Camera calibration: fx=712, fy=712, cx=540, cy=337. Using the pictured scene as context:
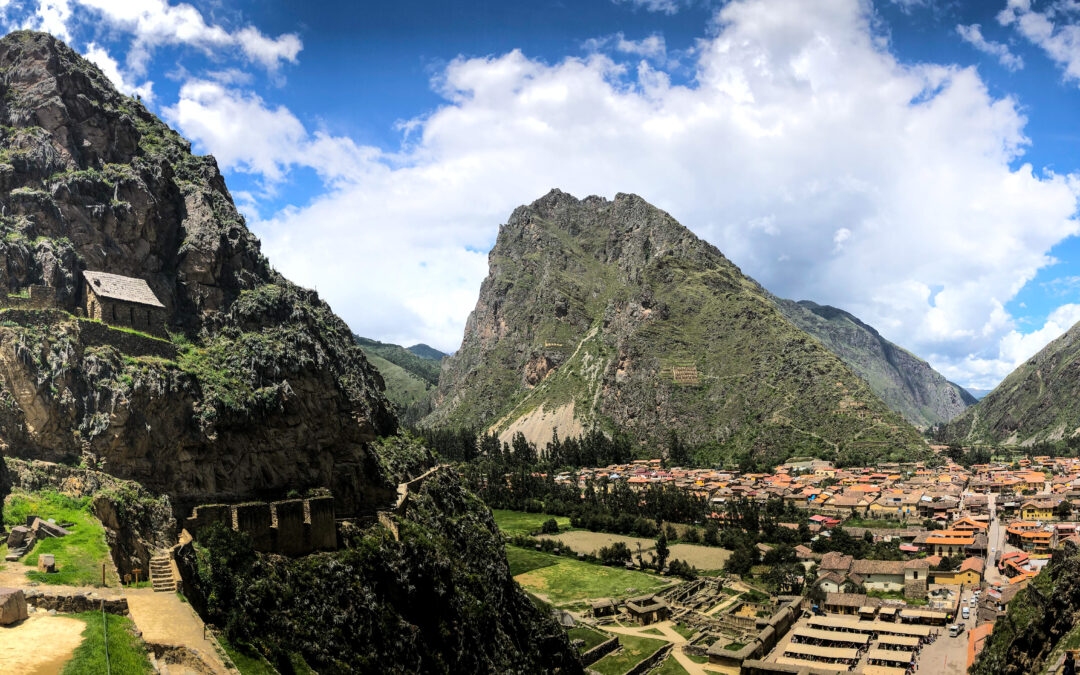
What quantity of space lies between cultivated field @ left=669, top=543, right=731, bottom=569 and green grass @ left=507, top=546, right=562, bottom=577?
1701 cm

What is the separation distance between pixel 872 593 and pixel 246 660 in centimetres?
7326

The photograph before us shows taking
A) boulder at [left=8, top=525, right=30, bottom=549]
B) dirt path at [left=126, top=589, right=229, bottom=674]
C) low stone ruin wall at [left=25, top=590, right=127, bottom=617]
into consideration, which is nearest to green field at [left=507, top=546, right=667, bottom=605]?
dirt path at [left=126, top=589, right=229, bottom=674]

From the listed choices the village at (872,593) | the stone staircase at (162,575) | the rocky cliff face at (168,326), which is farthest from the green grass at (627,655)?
the stone staircase at (162,575)

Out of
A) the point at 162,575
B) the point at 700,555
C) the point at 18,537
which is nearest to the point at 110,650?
the point at 18,537

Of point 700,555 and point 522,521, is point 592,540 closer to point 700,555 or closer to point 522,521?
point 522,521

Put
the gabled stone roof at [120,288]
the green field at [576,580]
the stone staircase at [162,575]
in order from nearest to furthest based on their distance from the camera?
the stone staircase at [162,575] < the gabled stone roof at [120,288] < the green field at [576,580]

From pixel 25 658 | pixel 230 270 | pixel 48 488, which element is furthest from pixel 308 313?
pixel 25 658

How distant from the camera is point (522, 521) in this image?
120m

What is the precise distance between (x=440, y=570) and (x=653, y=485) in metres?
97.7

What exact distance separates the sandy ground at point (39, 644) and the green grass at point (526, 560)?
73.5 m

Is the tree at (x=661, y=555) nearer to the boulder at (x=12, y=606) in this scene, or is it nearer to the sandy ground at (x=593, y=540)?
the sandy ground at (x=593, y=540)

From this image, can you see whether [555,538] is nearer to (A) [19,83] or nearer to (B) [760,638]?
(B) [760,638]

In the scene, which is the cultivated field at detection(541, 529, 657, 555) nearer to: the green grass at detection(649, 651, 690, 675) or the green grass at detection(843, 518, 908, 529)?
the green grass at detection(843, 518, 908, 529)

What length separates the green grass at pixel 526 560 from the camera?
9030 centimetres
